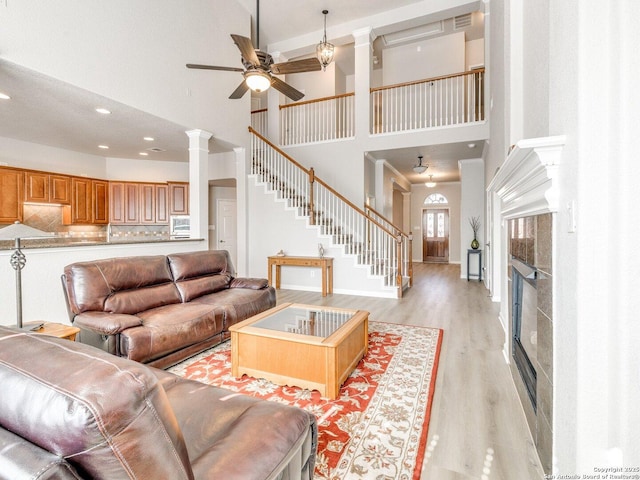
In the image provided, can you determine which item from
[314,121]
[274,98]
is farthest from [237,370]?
[274,98]

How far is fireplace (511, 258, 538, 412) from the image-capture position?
1.93 meters

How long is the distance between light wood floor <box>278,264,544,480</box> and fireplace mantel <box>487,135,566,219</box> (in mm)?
1348

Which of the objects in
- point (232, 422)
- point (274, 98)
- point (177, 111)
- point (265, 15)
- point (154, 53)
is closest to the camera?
point (232, 422)

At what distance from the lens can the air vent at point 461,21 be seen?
6.73 meters

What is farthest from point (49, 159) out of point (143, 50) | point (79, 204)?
point (143, 50)

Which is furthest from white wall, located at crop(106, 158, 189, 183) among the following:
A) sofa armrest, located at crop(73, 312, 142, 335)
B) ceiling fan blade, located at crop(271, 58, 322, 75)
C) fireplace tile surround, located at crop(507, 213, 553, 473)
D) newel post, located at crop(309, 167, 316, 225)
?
fireplace tile surround, located at crop(507, 213, 553, 473)

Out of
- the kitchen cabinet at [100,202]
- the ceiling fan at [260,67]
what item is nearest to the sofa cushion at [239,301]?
the ceiling fan at [260,67]

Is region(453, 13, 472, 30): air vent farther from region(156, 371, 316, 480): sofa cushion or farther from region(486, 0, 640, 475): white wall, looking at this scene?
region(156, 371, 316, 480): sofa cushion

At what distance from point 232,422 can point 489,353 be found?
2.79 m

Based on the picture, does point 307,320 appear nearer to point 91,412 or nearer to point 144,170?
point 91,412

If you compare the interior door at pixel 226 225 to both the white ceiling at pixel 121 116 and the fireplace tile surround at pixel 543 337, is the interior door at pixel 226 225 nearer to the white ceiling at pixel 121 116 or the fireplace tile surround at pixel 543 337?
the white ceiling at pixel 121 116

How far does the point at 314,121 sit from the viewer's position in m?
7.45

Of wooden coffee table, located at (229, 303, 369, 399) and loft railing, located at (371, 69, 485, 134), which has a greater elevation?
loft railing, located at (371, 69, 485, 134)

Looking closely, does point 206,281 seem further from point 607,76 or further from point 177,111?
point 607,76
